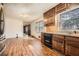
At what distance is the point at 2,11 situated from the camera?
2.36 metres

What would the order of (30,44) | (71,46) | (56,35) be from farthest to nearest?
1. (56,35)
2. (30,44)
3. (71,46)

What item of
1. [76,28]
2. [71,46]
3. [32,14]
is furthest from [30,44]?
[76,28]

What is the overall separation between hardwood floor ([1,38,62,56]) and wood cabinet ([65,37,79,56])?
0.69 feet

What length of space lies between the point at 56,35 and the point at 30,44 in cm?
60

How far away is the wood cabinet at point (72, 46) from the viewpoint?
2196mm

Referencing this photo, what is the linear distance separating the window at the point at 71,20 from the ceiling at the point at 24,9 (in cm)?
32

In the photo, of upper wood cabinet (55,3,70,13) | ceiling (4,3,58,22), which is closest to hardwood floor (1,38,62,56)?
ceiling (4,3,58,22)

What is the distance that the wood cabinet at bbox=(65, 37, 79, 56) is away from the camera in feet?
7.21

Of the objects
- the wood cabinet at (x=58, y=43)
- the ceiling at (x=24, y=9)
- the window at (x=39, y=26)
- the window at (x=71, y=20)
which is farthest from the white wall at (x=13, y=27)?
the window at (x=71, y=20)

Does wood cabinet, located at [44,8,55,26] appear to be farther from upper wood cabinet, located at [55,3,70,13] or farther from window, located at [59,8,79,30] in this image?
window, located at [59,8,79,30]

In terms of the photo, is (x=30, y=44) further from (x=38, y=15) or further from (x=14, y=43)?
(x=38, y=15)

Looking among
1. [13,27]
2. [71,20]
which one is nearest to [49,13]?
[71,20]

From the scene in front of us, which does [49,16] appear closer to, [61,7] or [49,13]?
[49,13]

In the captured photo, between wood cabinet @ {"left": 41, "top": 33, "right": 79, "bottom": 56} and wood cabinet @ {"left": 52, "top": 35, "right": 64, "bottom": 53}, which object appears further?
wood cabinet @ {"left": 52, "top": 35, "right": 64, "bottom": 53}
